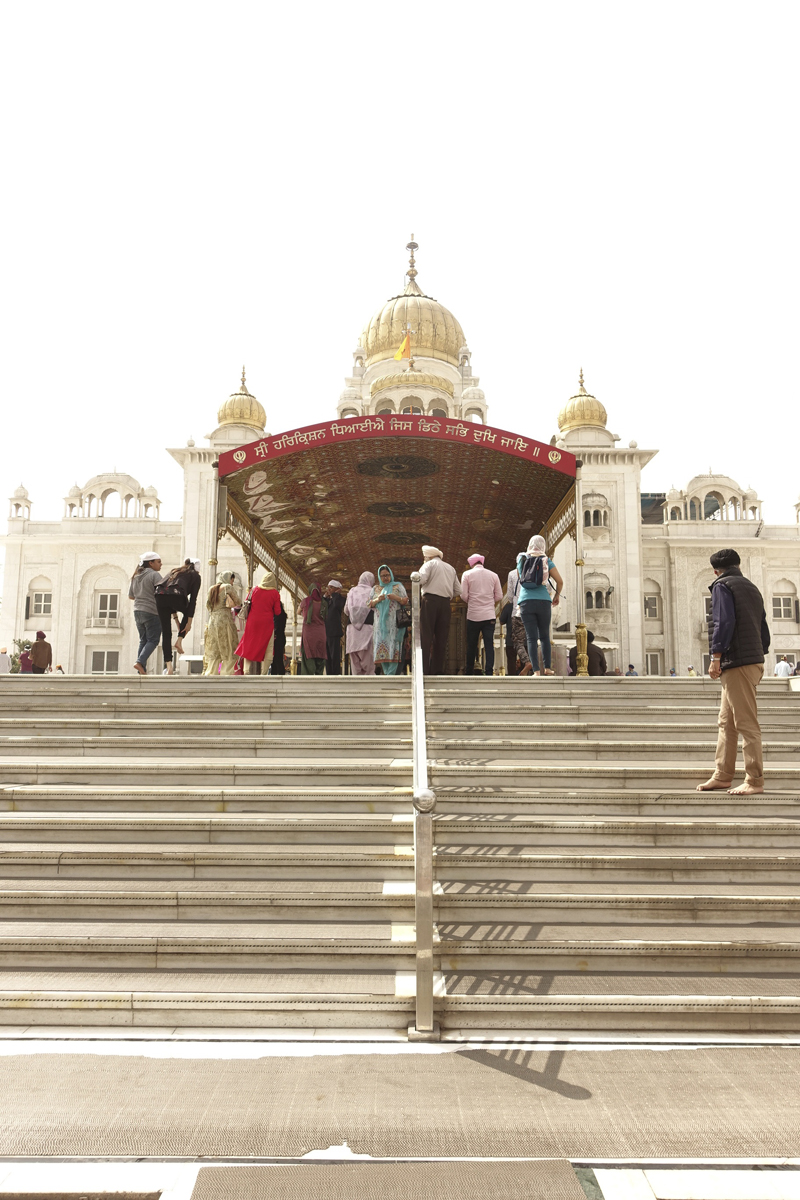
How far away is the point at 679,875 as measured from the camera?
5000 millimetres

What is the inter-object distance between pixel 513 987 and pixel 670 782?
8.14 feet

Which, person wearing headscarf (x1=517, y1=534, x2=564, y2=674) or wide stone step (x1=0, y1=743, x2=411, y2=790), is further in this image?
person wearing headscarf (x1=517, y1=534, x2=564, y2=674)

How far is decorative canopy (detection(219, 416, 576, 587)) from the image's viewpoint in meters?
13.2

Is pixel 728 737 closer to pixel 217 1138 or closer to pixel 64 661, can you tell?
pixel 217 1138

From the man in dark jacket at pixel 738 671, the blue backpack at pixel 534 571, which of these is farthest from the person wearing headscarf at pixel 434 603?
the man in dark jacket at pixel 738 671

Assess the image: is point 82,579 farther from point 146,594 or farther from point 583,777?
point 583,777

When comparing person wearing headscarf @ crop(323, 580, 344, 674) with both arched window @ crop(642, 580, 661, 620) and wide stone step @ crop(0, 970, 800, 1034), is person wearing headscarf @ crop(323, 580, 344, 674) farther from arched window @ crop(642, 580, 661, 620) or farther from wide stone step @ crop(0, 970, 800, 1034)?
arched window @ crop(642, 580, 661, 620)

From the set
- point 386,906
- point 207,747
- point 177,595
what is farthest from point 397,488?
point 386,906

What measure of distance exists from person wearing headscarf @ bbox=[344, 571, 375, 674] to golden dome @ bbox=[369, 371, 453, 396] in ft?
86.9

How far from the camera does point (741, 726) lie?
582 cm

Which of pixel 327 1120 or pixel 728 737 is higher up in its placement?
pixel 728 737

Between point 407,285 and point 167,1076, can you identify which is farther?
point 407,285

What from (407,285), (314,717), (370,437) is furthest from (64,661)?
(314,717)

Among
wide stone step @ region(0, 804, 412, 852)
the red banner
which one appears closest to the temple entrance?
the red banner
